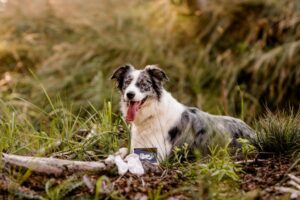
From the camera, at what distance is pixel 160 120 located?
492cm

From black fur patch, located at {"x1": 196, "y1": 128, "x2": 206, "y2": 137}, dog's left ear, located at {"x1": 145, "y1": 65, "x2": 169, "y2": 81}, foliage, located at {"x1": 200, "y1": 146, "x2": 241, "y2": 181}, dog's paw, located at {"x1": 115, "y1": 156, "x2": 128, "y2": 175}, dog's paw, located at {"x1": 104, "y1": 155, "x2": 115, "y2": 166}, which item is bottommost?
foliage, located at {"x1": 200, "y1": 146, "x2": 241, "y2": 181}

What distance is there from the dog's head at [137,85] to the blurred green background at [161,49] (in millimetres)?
2707

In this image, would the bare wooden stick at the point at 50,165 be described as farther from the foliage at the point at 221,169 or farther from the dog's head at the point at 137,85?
the dog's head at the point at 137,85

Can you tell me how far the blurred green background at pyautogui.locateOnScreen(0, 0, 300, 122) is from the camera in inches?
320

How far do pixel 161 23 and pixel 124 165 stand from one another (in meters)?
5.55

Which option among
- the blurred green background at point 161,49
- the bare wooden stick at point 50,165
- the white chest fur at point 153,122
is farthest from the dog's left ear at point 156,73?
the blurred green background at point 161,49

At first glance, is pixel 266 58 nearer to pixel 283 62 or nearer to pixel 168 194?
pixel 283 62

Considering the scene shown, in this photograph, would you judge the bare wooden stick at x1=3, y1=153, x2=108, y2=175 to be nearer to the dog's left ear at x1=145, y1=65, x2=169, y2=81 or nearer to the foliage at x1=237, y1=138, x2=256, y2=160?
the foliage at x1=237, y1=138, x2=256, y2=160

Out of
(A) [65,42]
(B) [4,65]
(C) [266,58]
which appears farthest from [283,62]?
(B) [4,65]

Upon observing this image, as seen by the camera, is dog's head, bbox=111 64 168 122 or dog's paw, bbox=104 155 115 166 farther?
dog's head, bbox=111 64 168 122

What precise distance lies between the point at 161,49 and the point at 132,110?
4.12 m

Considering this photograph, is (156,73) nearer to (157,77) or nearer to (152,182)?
(157,77)

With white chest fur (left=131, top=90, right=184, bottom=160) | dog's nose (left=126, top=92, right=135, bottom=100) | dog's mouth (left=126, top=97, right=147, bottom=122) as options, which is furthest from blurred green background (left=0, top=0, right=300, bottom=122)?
dog's nose (left=126, top=92, right=135, bottom=100)

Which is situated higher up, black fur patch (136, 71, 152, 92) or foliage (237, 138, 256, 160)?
black fur patch (136, 71, 152, 92)
